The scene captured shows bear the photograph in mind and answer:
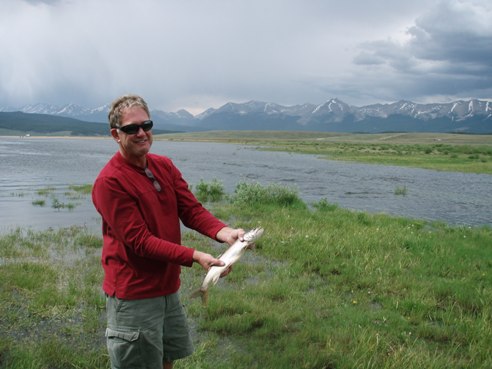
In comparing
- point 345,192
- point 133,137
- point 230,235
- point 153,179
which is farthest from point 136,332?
point 345,192

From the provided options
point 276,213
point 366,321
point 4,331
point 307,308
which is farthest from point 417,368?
point 276,213

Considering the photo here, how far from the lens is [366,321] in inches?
270

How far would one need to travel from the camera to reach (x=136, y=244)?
11.8 feet

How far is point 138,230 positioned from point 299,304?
4.72 metres

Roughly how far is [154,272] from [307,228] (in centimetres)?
1030

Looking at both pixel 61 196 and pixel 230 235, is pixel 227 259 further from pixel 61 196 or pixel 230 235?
pixel 61 196

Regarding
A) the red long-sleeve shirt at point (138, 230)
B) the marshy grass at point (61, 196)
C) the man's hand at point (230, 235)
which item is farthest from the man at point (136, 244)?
the marshy grass at point (61, 196)

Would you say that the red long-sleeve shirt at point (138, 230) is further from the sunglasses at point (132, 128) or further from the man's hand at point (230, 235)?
the man's hand at point (230, 235)

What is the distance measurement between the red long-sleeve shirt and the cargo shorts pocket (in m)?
0.34

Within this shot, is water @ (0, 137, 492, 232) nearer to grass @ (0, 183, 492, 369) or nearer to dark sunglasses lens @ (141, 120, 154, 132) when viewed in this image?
grass @ (0, 183, 492, 369)

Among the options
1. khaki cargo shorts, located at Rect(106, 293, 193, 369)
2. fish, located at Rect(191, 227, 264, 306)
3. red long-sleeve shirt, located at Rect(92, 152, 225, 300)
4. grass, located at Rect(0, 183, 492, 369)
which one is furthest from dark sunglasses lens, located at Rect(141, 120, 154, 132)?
grass, located at Rect(0, 183, 492, 369)

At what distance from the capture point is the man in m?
3.64

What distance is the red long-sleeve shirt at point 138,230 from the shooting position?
11.9 feet

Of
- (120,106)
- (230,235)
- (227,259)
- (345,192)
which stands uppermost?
(120,106)
